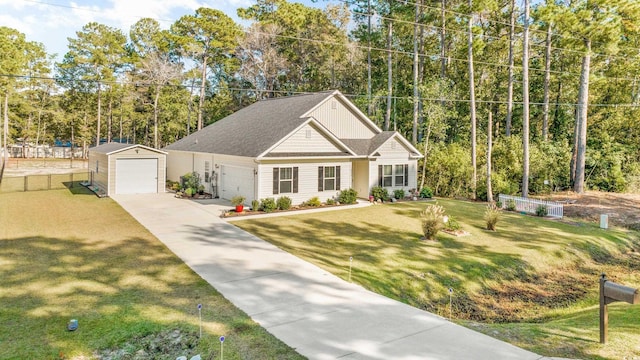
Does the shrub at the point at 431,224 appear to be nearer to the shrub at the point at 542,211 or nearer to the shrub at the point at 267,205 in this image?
the shrub at the point at 267,205

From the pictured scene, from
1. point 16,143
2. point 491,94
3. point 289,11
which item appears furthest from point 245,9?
point 16,143

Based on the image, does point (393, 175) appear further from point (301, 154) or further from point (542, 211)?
point (542, 211)

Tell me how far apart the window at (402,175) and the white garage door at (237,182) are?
9590mm

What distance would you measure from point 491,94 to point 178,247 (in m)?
31.7

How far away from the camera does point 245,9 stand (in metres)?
48.1

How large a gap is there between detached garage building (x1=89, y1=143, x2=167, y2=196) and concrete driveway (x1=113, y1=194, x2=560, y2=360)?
1159cm

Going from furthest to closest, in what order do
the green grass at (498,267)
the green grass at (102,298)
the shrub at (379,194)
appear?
the shrub at (379,194), the green grass at (498,267), the green grass at (102,298)

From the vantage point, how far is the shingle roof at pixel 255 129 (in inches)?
807

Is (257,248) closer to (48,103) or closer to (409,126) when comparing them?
(409,126)

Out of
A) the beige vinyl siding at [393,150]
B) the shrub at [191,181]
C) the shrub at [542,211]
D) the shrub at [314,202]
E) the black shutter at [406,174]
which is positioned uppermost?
the beige vinyl siding at [393,150]

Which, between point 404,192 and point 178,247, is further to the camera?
point 404,192

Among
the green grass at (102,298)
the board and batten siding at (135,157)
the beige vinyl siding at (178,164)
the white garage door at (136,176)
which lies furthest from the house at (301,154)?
the green grass at (102,298)

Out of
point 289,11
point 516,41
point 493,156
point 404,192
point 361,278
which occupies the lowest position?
point 361,278

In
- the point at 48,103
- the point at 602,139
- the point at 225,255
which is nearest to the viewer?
the point at 225,255
